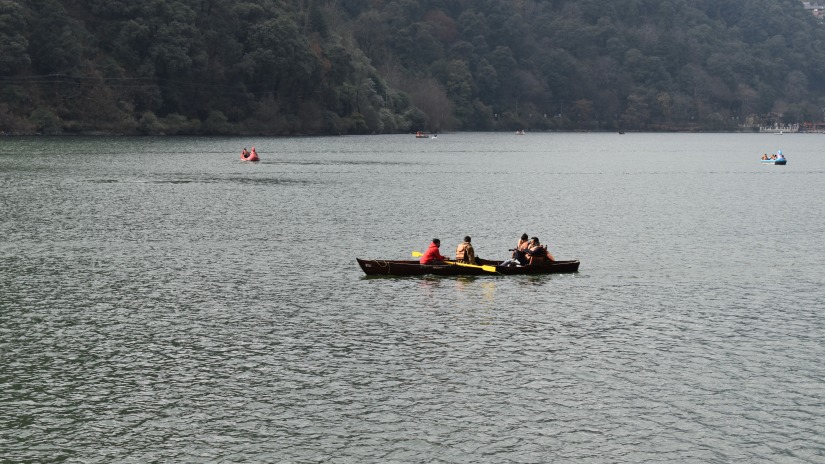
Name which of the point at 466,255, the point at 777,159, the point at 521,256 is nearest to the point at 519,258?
the point at 521,256

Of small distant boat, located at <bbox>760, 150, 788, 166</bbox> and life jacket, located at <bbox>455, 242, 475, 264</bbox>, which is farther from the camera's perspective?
small distant boat, located at <bbox>760, 150, 788, 166</bbox>

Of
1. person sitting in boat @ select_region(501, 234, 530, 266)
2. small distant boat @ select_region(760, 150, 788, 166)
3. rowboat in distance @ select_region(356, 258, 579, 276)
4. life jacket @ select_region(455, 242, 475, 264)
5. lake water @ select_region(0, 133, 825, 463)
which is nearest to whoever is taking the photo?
lake water @ select_region(0, 133, 825, 463)

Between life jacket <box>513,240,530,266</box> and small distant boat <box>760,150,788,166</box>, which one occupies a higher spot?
small distant boat <box>760,150,788,166</box>

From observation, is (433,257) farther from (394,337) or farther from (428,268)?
(394,337)

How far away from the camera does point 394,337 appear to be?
33.0 metres

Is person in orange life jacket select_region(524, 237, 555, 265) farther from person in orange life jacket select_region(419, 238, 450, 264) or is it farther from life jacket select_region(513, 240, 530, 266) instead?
person in orange life jacket select_region(419, 238, 450, 264)

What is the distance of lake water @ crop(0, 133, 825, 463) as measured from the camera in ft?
76.6

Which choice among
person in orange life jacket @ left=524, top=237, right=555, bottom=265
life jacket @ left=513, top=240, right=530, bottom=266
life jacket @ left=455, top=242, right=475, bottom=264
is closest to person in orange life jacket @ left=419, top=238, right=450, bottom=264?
life jacket @ left=455, top=242, right=475, bottom=264

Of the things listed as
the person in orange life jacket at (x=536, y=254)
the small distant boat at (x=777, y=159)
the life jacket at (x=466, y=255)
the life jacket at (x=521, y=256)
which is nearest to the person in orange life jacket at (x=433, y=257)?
the life jacket at (x=466, y=255)

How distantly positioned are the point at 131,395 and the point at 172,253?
974 inches

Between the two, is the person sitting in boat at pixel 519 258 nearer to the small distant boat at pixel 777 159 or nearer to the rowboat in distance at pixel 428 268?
the rowboat in distance at pixel 428 268

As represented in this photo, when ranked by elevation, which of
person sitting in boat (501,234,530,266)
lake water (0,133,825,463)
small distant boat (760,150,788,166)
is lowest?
lake water (0,133,825,463)

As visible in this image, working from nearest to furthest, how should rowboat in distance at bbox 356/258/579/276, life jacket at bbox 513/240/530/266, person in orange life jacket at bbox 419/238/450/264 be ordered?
rowboat in distance at bbox 356/258/579/276 < person in orange life jacket at bbox 419/238/450/264 < life jacket at bbox 513/240/530/266

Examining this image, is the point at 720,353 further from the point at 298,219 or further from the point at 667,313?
the point at 298,219
